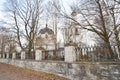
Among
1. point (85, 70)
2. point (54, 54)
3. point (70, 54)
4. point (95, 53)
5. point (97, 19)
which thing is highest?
point (97, 19)

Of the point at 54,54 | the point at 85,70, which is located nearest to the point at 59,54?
the point at 54,54

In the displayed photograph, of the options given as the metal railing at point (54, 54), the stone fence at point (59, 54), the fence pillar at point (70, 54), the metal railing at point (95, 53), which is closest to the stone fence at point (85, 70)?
the fence pillar at point (70, 54)

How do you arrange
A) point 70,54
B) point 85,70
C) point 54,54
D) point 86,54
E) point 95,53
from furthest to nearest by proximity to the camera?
point 54,54 < point 70,54 < point 86,54 < point 95,53 < point 85,70

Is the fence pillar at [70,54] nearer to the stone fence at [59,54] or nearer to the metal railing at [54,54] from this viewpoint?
the stone fence at [59,54]

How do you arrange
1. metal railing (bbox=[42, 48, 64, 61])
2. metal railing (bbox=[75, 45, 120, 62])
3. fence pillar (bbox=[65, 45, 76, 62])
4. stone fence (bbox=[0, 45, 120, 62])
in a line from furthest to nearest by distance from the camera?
metal railing (bbox=[42, 48, 64, 61]), fence pillar (bbox=[65, 45, 76, 62]), stone fence (bbox=[0, 45, 120, 62]), metal railing (bbox=[75, 45, 120, 62])

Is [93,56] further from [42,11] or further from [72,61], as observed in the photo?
[42,11]

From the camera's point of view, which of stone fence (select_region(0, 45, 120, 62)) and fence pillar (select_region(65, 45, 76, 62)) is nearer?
stone fence (select_region(0, 45, 120, 62))

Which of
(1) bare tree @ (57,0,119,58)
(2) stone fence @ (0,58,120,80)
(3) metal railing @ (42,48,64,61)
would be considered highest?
(1) bare tree @ (57,0,119,58)

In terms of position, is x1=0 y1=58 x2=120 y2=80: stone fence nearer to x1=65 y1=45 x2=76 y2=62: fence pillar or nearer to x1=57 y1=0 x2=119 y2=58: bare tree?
x1=65 y1=45 x2=76 y2=62: fence pillar

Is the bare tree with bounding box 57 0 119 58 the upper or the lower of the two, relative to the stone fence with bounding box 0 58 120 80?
upper

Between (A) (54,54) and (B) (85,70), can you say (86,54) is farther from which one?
(A) (54,54)

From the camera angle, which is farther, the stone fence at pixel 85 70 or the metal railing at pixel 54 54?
the metal railing at pixel 54 54

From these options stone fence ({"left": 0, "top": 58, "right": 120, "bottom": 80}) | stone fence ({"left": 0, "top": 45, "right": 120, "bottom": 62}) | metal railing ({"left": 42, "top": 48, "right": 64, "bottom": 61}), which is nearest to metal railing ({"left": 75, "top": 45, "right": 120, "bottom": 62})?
stone fence ({"left": 0, "top": 45, "right": 120, "bottom": 62})

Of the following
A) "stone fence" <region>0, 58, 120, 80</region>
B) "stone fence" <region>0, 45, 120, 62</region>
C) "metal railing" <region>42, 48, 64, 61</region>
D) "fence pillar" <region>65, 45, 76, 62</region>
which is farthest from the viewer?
"metal railing" <region>42, 48, 64, 61</region>
